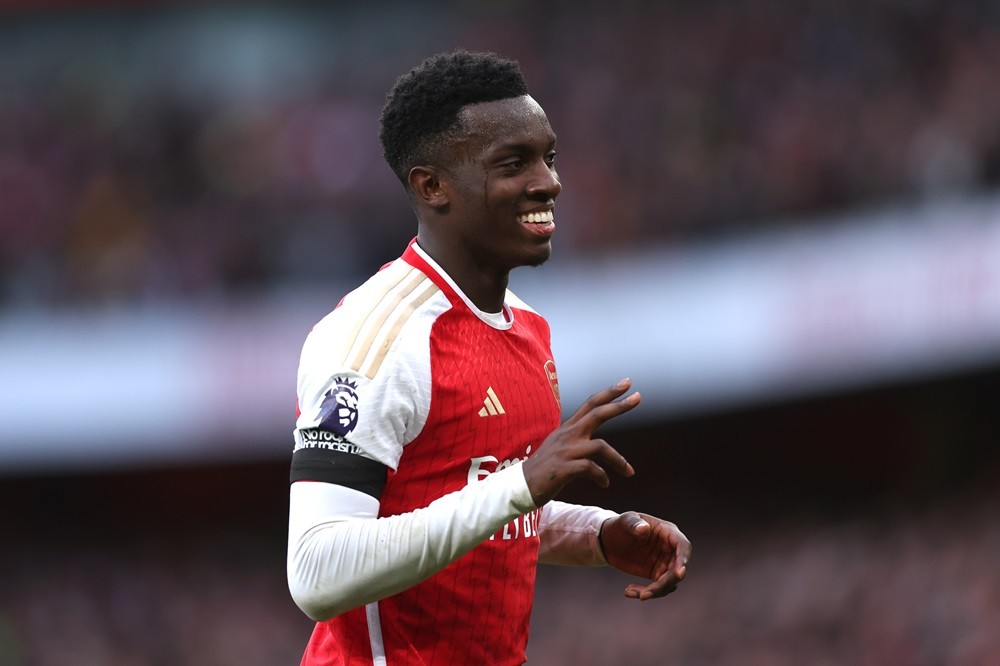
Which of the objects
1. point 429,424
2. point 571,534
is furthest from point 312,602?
point 571,534

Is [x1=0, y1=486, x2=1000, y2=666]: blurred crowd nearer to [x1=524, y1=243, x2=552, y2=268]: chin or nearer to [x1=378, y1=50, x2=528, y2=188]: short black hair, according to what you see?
[x1=524, y1=243, x2=552, y2=268]: chin

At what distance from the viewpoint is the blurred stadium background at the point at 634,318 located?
428 inches

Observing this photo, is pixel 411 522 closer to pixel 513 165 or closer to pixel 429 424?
pixel 429 424

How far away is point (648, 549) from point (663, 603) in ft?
28.4

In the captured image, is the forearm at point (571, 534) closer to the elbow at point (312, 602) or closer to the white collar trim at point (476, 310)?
the white collar trim at point (476, 310)

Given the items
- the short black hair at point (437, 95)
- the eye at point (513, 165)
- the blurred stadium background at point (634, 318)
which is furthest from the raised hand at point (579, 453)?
the blurred stadium background at point (634, 318)

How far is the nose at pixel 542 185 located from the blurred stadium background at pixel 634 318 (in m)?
6.68

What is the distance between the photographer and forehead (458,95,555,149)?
3.67 meters

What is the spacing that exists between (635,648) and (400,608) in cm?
849

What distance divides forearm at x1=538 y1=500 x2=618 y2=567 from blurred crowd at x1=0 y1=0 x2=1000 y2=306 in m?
7.10

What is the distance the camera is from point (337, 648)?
3.63 meters

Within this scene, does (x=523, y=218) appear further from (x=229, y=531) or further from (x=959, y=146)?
(x=229, y=531)

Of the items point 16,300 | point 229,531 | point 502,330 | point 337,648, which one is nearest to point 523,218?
point 502,330

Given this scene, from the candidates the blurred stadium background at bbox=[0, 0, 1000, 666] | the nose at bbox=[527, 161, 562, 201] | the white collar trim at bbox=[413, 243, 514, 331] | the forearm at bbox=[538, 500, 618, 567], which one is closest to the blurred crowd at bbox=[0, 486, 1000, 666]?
the blurred stadium background at bbox=[0, 0, 1000, 666]
